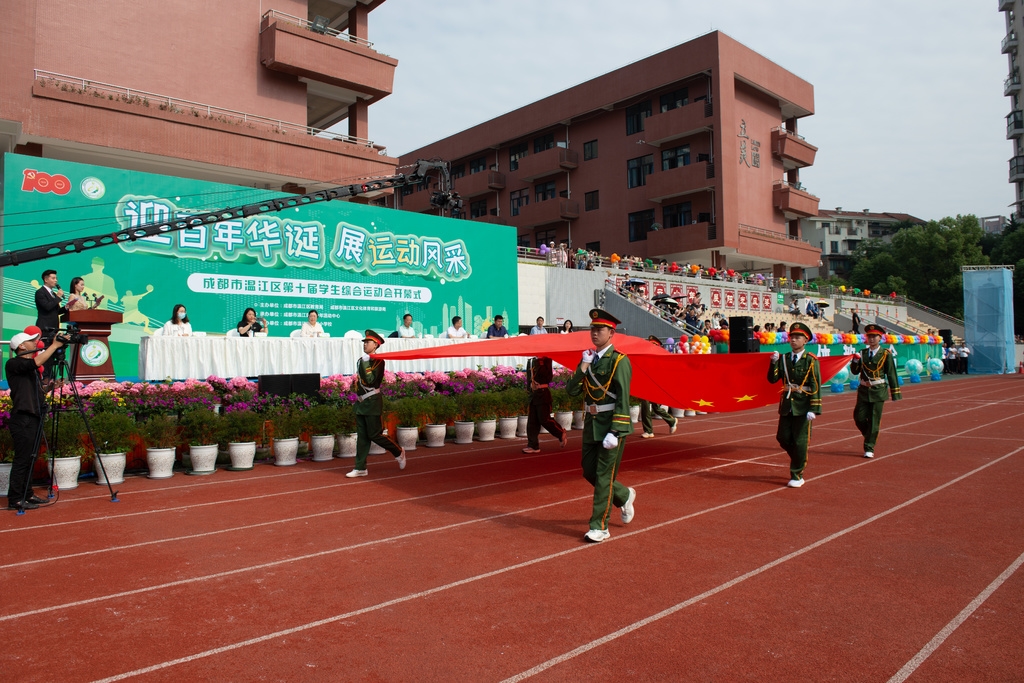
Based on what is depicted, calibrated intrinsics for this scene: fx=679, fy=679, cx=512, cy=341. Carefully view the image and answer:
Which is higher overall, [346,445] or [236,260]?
[236,260]

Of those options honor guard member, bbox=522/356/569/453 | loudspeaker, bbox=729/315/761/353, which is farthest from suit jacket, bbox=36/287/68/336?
loudspeaker, bbox=729/315/761/353

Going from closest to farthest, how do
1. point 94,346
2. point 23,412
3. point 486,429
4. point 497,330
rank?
point 23,412 → point 94,346 → point 486,429 → point 497,330

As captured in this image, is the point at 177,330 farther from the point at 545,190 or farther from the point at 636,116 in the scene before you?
the point at 545,190

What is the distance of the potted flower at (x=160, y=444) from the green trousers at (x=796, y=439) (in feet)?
25.7

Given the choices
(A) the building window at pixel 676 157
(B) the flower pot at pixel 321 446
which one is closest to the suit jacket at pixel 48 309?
(B) the flower pot at pixel 321 446

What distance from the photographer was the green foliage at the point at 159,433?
8.86 metres

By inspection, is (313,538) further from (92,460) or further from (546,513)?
(92,460)

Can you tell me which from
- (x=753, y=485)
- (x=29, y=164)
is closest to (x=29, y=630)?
(x=753, y=485)

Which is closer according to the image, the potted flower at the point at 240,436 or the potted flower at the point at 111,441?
the potted flower at the point at 111,441

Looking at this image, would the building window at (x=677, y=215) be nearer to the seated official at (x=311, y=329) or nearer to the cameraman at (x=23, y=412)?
the seated official at (x=311, y=329)

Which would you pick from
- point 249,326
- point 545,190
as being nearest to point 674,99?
point 545,190

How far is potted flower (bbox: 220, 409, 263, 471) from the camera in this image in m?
9.34

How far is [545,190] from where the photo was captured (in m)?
46.8

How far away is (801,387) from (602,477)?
3.79 meters
